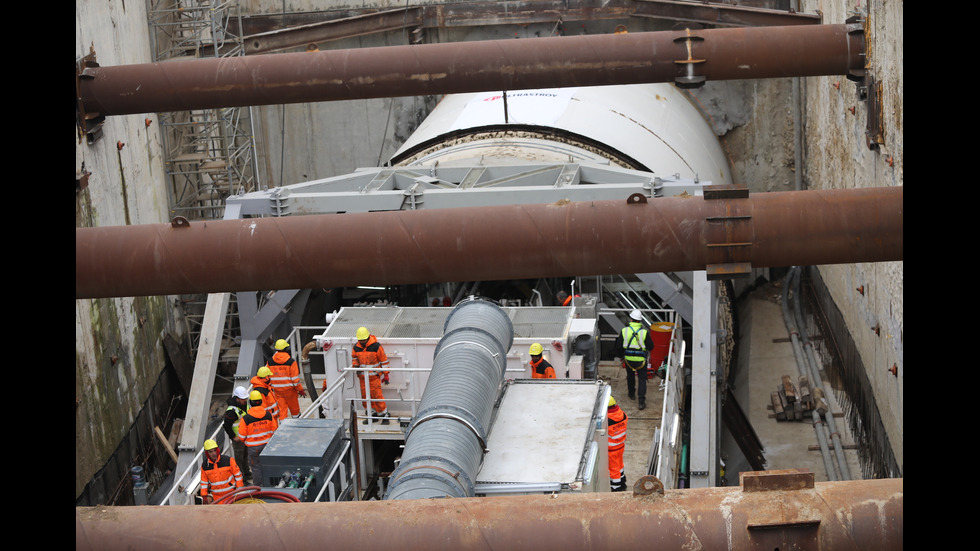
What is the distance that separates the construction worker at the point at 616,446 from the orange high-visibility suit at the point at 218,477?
12.0 ft

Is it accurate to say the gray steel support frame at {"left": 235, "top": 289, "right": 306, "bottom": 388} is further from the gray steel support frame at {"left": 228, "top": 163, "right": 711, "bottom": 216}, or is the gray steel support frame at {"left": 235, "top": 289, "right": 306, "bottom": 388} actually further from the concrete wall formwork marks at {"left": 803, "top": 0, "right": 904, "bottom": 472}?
the concrete wall formwork marks at {"left": 803, "top": 0, "right": 904, "bottom": 472}

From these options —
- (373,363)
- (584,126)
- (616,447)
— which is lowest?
(616,447)

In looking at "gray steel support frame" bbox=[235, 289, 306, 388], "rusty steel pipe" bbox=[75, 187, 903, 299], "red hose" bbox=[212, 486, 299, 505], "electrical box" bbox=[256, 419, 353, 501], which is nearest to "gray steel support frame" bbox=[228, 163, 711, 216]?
"gray steel support frame" bbox=[235, 289, 306, 388]

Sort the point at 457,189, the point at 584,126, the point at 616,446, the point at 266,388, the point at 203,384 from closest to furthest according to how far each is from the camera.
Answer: the point at 616,446 → the point at 266,388 → the point at 457,189 → the point at 203,384 → the point at 584,126

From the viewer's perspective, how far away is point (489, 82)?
38.3ft

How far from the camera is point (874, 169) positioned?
531 inches

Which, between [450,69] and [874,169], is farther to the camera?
[874,169]

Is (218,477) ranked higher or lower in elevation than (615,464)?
higher

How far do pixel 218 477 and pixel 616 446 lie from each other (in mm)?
3871

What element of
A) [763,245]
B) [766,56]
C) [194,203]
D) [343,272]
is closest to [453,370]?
[343,272]

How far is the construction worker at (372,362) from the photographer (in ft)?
40.0

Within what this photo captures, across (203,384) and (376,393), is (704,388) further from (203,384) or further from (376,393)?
(203,384)

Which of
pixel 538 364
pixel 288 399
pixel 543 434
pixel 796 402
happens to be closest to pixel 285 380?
pixel 288 399

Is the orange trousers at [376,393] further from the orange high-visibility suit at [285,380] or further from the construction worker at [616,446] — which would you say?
the construction worker at [616,446]
